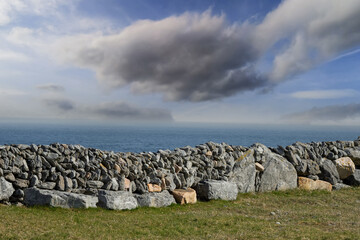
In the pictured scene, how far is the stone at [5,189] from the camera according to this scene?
13.7 metres

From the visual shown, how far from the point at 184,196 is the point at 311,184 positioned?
35.1 feet

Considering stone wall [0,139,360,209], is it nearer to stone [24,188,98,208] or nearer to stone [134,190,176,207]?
stone [134,190,176,207]

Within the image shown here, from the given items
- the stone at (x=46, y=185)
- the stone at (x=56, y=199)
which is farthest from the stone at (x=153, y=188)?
the stone at (x=46, y=185)

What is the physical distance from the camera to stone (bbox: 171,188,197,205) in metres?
16.4

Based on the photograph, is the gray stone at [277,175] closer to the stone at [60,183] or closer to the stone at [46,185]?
the stone at [60,183]

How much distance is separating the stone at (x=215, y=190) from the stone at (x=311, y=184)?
6561mm

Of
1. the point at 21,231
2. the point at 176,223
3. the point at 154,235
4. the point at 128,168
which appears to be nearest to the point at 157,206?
the point at 128,168

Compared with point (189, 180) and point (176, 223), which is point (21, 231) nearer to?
point (176, 223)

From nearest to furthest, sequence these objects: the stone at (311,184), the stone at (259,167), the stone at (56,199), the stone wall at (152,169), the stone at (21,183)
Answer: the stone at (56,199)
the stone at (21,183)
the stone wall at (152,169)
the stone at (259,167)
the stone at (311,184)

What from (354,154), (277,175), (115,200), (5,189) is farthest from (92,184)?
(354,154)

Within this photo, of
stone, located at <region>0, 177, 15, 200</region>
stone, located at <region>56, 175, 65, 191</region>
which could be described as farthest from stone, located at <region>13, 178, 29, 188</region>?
stone, located at <region>56, 175, 65, 191</region>

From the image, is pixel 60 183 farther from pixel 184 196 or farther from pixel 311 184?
pixel 311 184

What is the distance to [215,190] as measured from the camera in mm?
17547

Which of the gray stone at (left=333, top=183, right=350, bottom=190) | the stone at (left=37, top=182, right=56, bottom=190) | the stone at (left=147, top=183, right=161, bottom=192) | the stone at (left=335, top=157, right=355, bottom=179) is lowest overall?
the gray stone at (left=333, top=183, right=350, bottom=190)
